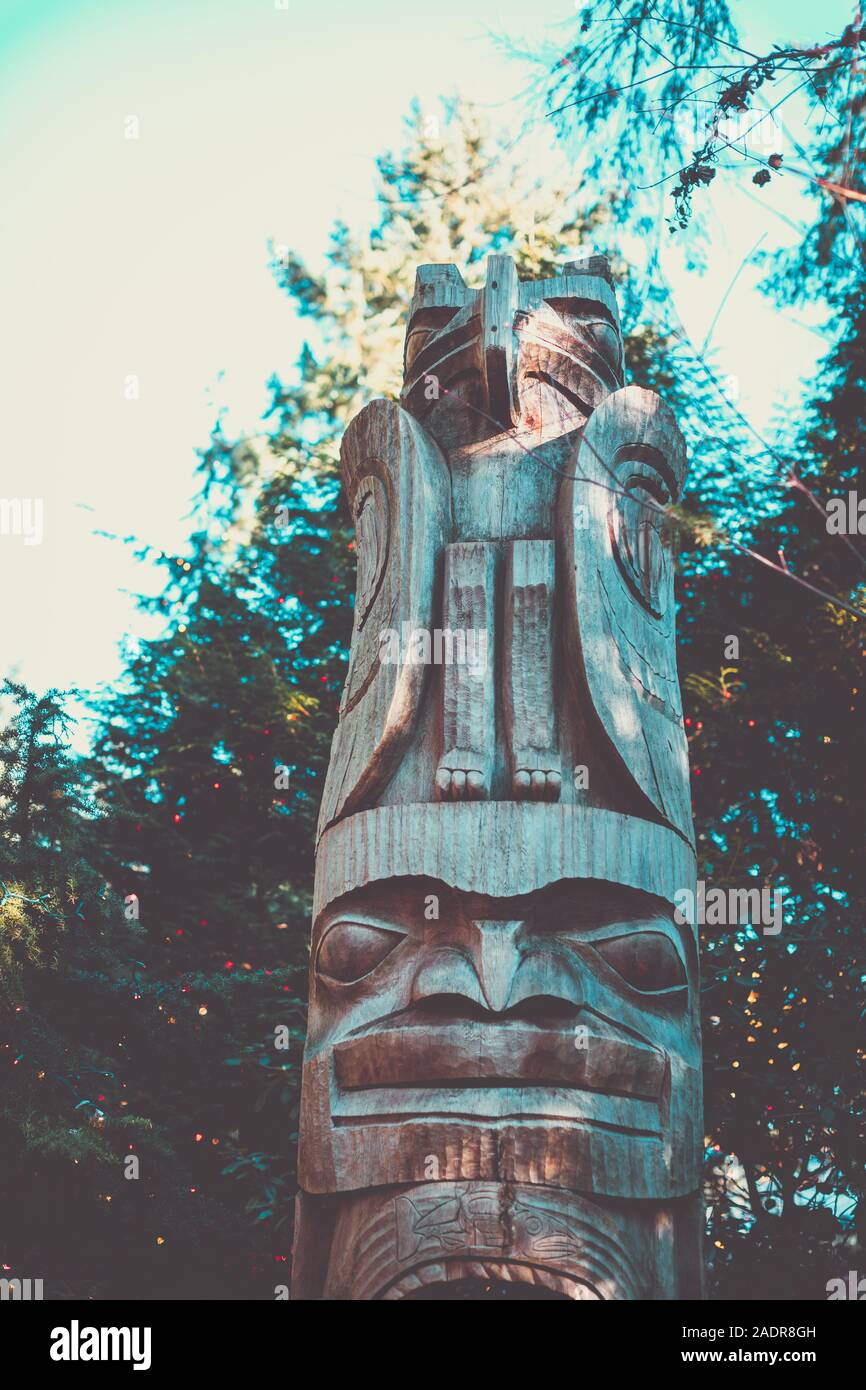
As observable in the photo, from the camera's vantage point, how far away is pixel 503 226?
42.9 feet

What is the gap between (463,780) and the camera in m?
4.77

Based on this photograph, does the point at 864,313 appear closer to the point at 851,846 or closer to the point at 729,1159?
the point at 851,846

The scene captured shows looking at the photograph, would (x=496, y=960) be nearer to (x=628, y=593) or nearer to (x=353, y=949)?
(x=353, y=949)

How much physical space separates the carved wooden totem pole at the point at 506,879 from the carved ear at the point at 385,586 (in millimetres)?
12

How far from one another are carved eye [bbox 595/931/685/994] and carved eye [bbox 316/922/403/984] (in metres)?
0.73

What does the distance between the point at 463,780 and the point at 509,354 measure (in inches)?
76.6

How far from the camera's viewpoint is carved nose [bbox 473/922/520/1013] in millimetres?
4367

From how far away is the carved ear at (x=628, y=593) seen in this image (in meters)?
5.00

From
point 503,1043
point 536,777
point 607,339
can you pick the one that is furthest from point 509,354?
point 503,1043

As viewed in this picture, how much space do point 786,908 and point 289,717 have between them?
11.6 feet

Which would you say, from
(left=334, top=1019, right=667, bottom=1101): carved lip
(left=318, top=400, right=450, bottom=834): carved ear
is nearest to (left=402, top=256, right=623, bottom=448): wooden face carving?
(left=318, top=400, right=450, bottom=834): carved ear

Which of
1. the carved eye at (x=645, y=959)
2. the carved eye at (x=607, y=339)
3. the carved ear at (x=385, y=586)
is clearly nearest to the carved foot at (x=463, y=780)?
the carved ear at (x=385, y=586)

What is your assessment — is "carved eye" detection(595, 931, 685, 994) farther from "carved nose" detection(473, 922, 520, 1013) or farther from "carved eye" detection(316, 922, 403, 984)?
"carved eye" detection(316, 922, 403, 984)

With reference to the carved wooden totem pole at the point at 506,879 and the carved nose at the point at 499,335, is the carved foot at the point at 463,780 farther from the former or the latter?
the carved nose at the point at 499,335
